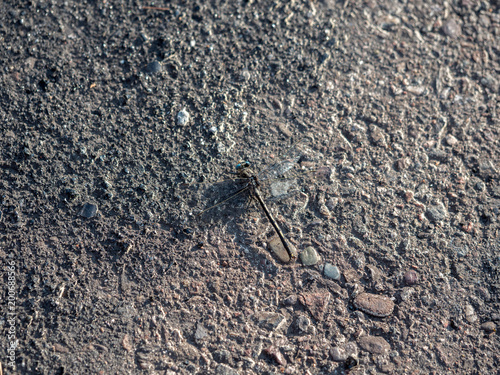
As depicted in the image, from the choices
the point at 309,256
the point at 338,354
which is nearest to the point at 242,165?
the point at 309,256

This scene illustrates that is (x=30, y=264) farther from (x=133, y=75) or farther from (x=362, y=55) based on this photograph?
(x=362, y=55)

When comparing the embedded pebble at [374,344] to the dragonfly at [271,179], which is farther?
the dragonfly at [271,179]

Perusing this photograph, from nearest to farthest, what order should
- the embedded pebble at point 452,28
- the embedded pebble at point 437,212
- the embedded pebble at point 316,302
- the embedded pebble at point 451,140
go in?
the embedded pebble at point 316,302 → the embedded pebble at point 437,212 → the embedded pebble at point 451,140 → the embedded pebble at point 452,28

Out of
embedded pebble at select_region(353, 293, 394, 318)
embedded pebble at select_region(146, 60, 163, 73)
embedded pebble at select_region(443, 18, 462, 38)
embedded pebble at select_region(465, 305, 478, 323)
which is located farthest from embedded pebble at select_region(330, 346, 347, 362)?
embedded pebble at select_region(443, 18, 462, 38)

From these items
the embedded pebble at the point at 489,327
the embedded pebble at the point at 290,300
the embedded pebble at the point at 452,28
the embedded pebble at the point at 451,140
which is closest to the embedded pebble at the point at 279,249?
the embedded pebble at the point at 290,300

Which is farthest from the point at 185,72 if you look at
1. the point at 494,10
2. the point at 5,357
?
the point at 494,10

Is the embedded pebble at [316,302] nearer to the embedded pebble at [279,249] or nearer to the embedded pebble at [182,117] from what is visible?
the embedded pebble at [279,249]

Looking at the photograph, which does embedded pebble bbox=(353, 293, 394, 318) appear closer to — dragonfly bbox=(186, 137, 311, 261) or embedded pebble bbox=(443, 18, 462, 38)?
dragonfly bbox=(186, 137, 311, 261)
